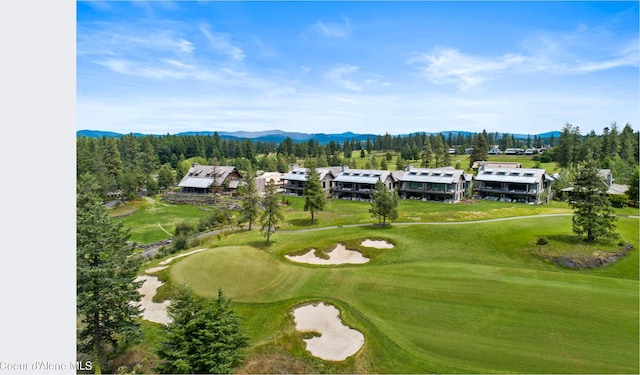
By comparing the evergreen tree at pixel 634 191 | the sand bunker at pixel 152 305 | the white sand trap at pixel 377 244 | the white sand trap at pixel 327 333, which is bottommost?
the sand bunker at pixel 152 305

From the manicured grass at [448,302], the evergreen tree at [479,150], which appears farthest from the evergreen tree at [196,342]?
the evergreen tree at [479,150]

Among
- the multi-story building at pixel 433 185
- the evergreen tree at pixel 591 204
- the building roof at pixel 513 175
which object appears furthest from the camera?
the multi-story building at pixel 433 185

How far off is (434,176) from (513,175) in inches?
736

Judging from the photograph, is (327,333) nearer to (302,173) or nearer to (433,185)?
(433,185)

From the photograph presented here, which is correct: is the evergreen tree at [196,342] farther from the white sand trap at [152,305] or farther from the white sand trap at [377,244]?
the white sand trap at [377,244]

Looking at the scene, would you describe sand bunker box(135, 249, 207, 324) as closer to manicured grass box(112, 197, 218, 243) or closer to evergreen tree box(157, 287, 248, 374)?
evergreen tree box(157, 287, 248, 374)

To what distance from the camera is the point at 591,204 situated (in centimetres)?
4391

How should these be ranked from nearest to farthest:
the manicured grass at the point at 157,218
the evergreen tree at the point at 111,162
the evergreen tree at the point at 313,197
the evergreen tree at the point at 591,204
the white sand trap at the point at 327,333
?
the white sand trap at the point at 327,333 → the evergreen tree at the point at 591,204 → the evergreen tree at the point at 313,197 → the manicured grass at the point at 157,218 → the evergreen tree at the point at 111,162

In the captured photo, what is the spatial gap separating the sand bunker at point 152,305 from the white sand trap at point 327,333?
36.6 ft

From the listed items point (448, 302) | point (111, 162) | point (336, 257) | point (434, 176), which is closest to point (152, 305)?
point (336, 257)

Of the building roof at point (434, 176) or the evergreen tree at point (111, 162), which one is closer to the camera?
the building roof at point (434, 176)

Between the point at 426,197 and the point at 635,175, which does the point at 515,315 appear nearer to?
the point at 426,197

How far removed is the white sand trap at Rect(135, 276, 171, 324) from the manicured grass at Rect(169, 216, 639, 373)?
6.88 ft

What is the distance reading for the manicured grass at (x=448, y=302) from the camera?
22.7 meters
